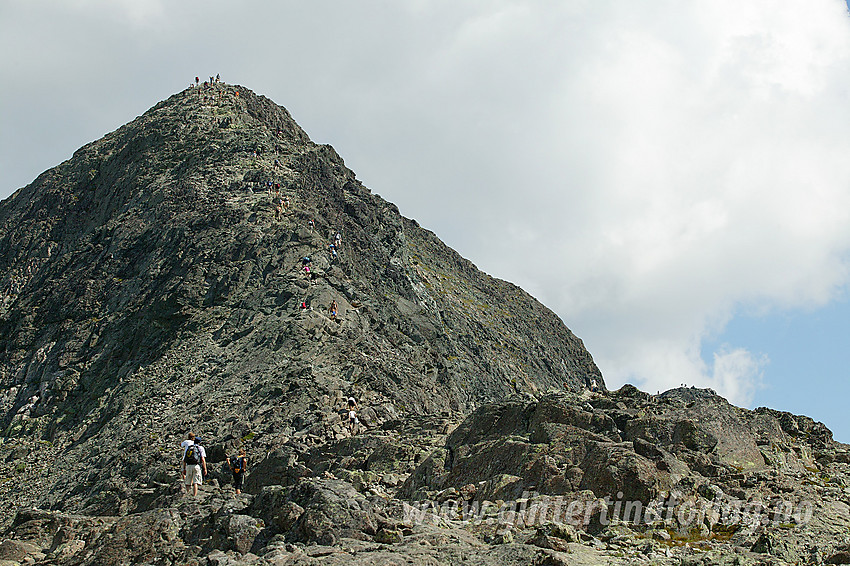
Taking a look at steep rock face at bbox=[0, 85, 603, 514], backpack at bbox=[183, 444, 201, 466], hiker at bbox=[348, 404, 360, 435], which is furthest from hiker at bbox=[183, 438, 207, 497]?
hiker at bbox=[348, 404, 360, 435]

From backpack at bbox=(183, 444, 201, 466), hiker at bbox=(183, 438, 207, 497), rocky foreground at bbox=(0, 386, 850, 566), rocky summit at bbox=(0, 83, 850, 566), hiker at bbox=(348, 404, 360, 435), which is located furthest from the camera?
hiker at bbox=(348, 404, 360, 435)

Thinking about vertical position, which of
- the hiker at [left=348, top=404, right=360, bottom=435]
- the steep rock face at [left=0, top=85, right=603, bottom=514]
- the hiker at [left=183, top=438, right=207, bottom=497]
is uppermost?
the steep rock face at [left=0, top=85, right=603, bottom=514]

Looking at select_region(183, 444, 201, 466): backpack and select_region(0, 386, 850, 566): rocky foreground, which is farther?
select_region(183, 444, 201, 466): backpack

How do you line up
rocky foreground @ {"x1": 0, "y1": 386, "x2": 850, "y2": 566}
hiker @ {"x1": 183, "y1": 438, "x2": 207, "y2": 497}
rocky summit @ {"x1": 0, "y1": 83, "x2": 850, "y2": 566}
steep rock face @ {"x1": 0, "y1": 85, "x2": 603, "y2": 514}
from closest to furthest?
rocky foreground @ {"x1": 0, "y1": 386, "x2": 850, "y2": 566}
rocky summit @ {"x1": 0, "y1": 83, "x2": 850, "y2": 566}
hiker @ {"x1": 183, "y1": 438, "x2": 207, "y2": 497}
steep rock face @ {"x1": 0, "y1": 85, "x2": 603, "y2": 514}

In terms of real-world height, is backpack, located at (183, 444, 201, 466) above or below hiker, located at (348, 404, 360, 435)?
below

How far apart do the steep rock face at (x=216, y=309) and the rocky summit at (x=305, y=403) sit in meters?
0.23

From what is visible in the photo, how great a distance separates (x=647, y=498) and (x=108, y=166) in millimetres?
68661

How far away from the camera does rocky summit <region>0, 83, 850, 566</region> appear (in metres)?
19.6

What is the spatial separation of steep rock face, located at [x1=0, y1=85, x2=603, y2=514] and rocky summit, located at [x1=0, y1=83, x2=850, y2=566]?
230mm

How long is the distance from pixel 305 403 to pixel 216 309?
1431 centimetres

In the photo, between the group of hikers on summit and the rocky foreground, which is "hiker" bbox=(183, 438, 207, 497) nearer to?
the group of hikers on summit

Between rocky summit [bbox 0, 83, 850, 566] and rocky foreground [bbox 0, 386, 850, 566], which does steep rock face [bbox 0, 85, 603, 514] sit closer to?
rocky summit [bbox 0, 83, 850, 566]

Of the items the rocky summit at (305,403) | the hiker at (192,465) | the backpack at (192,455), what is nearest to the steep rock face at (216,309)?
the rocky summit at (305,403)

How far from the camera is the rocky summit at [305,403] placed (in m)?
19.6
